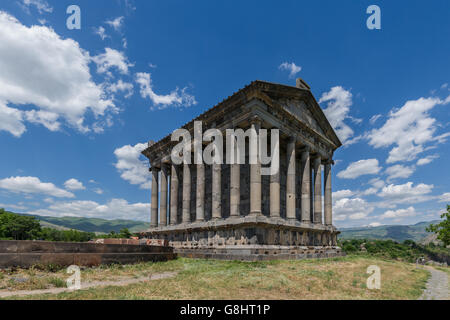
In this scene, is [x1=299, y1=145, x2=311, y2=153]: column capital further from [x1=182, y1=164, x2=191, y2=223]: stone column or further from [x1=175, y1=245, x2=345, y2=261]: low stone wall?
[x1=182, y1=164, x2=191, y2=223]: stone column

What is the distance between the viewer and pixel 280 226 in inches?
798

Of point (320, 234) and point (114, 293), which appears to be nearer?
point (114, 293)

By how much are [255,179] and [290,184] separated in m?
4.89

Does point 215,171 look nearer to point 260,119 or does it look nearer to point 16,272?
point 260,119

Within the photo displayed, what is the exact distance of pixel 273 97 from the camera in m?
23.4

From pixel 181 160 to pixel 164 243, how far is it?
12.2m

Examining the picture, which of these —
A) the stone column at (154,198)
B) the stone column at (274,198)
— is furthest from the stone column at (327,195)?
the stone column at (154,198)

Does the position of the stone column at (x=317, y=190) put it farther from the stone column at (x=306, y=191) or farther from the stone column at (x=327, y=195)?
the stone column at (x=306, y=191)

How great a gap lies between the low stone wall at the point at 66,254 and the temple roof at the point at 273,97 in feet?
40.6

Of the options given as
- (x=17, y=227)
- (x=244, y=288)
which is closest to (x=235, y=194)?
(x=244, y=288)

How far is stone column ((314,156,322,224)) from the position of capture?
91.0 feet

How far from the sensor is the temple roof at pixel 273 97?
21312 mm
